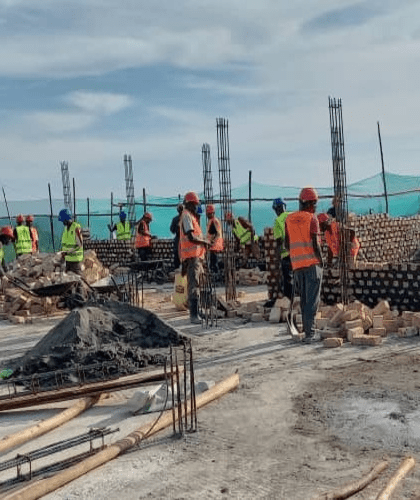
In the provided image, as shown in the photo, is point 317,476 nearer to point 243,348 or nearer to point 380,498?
point 380,498

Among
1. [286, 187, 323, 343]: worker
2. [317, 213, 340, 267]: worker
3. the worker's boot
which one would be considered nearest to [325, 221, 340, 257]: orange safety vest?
[317, 213, 340, 267]: worker

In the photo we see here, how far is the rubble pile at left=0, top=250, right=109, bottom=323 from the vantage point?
12464 mm

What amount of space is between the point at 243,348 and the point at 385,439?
3.66 m

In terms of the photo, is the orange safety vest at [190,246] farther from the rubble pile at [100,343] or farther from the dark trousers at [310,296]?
the dark trousers at [310,296]

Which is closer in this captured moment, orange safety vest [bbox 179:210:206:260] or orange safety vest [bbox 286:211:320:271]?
orange safety vest [bbox 286:211:320:271]

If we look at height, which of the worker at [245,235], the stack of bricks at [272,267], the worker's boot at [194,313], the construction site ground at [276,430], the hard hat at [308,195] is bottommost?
the construction site ground at [276,430]

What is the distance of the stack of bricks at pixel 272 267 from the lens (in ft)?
39.5

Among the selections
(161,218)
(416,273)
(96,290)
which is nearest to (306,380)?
(416,273)

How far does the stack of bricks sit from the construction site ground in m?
3.60

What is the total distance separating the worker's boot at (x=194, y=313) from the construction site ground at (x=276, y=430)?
206 centimetres

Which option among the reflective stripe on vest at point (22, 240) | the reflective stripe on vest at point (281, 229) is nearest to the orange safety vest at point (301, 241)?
the reflective stripe on vest at point (281, 229)

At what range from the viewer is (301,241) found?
29.0 ft

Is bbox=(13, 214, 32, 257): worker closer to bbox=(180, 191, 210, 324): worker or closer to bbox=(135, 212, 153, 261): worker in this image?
bbox=(135, 212, 153, 261): worker

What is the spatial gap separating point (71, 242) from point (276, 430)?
333 inches
